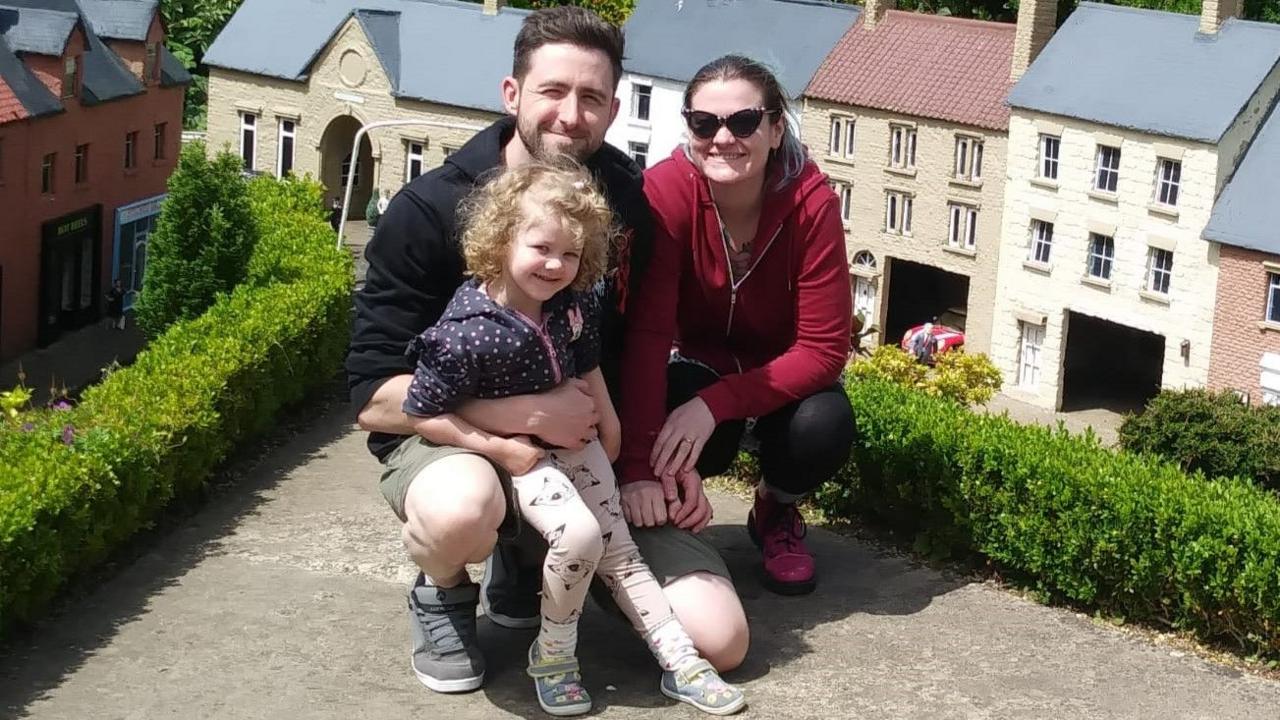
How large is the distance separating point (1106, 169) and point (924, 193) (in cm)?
539

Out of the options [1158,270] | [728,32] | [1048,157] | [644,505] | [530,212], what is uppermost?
[728,32]

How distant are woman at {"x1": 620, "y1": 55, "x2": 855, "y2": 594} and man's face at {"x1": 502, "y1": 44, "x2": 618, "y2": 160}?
598 mm

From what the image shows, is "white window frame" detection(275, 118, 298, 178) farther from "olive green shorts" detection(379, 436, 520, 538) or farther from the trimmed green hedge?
"olive green shorts" detection(379, 436, 520, 538)

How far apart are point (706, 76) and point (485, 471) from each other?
2166 millimetres

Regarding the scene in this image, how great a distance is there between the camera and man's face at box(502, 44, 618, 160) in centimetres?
757

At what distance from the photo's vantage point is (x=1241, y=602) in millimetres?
8336

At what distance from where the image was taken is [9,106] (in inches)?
1510

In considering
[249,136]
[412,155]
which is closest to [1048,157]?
[412,155]

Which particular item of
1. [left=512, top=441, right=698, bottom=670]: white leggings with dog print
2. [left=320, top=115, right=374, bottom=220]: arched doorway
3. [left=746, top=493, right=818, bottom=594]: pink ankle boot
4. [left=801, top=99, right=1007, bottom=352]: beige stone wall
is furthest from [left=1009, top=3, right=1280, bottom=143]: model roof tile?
[left=512, top=441, right=698, bottom=670]: white leggings with dog print

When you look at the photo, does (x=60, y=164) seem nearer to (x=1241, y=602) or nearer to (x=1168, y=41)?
(x=1168, y=41)

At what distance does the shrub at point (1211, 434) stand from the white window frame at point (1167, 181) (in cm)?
1064

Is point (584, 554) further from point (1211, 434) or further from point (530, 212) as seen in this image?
point (1211, 434)

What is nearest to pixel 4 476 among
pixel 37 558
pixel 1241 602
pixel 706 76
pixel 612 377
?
pixel 37 558

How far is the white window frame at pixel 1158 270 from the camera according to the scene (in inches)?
1825
